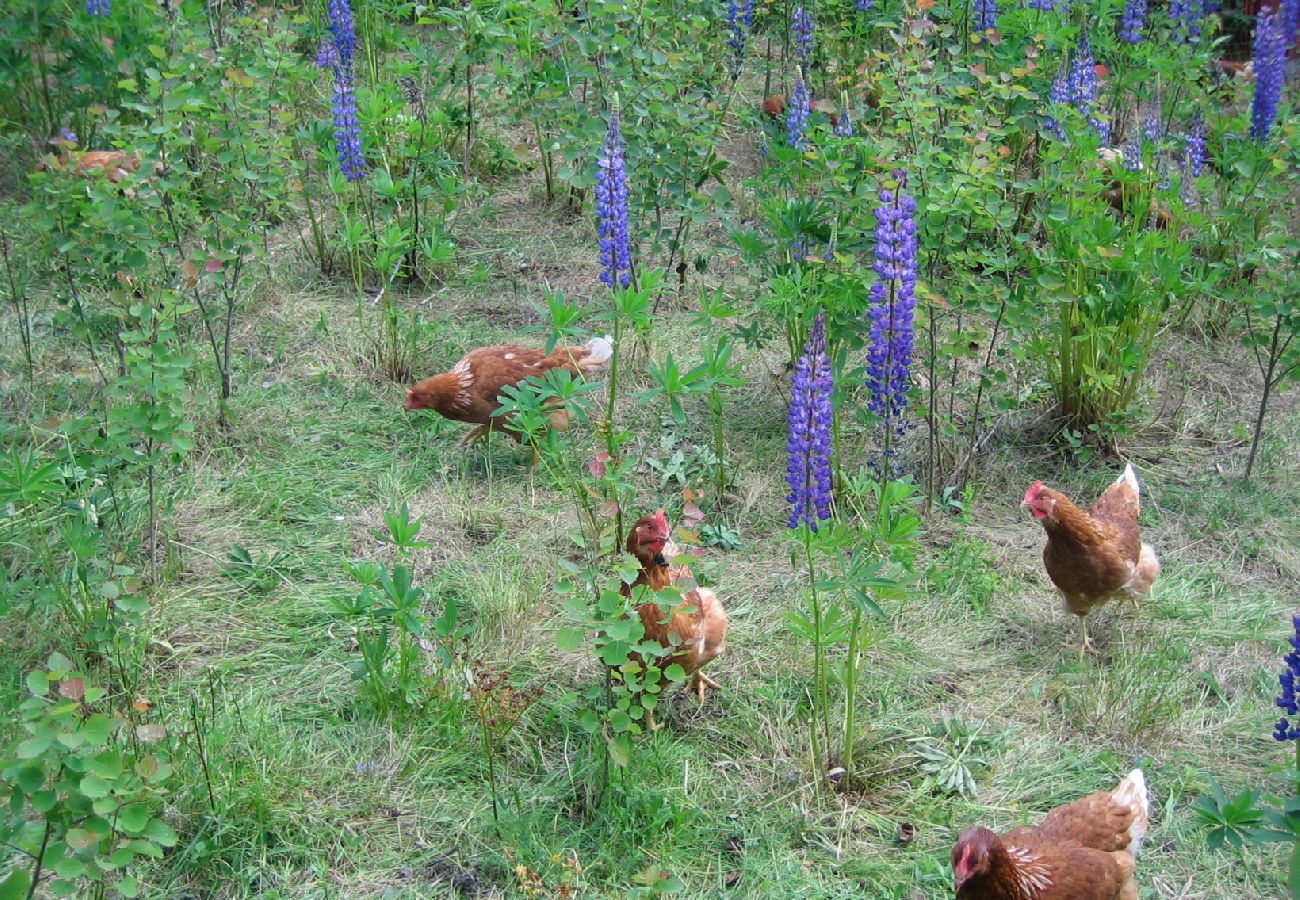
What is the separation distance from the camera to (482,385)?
4.54 metres

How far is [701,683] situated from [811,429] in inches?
35.0

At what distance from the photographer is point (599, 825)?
10.3 ft

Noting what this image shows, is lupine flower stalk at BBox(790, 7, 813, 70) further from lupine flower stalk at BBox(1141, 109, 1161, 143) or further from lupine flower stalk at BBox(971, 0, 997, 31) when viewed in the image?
lupine flower stalk at BBox(1141, 109, 1161, 143)

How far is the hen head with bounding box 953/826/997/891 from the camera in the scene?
2.69m

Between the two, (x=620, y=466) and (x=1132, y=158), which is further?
(x=1132, y=158)

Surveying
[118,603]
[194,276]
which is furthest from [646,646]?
[194,276]

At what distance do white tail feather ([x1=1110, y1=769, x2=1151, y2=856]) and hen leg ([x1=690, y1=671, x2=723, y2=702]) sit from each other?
1162 mm

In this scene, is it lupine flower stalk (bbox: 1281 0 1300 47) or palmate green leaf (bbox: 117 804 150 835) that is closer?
palmate green leaf (bbox: 117 804 150 835)

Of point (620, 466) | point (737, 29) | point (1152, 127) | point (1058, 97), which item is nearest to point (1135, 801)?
point (620, 466)

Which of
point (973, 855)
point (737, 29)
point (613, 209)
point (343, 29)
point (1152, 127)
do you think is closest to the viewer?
point (973, 855)

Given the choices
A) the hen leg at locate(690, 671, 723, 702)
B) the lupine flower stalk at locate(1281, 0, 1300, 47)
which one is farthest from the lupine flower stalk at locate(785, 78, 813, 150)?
the lupine flower stalk at locate(1281, 0, 1300, 47)

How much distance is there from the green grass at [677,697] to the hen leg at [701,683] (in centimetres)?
3

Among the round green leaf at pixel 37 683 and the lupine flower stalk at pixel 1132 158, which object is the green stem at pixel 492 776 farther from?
the lupine flower stalk at pixel 1132 158

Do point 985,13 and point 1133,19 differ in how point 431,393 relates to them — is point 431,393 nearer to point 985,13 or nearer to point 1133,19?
point 985,13
